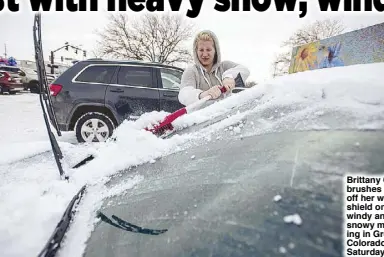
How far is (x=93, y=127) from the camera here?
5.24 m

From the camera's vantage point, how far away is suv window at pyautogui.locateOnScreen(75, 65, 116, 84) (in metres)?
5.20

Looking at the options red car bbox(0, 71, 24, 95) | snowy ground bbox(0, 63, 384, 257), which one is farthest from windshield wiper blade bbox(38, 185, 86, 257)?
red car bbox(0, 71, 24, 95)

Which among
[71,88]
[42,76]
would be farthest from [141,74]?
[42,76]

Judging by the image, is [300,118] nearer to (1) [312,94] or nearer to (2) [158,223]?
(1) [312,94]

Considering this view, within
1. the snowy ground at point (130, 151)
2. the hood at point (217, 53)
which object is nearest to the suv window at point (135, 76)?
the hood at point (217, 53)

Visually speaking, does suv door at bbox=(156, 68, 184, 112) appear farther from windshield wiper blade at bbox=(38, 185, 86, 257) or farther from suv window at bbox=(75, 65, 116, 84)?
windshield wiper blade at bbox=(38, 185, 86, 257)

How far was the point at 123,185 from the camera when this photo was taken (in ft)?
3.83

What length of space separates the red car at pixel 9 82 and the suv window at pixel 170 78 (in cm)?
1546

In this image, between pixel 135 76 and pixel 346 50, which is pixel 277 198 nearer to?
pixel 135 76

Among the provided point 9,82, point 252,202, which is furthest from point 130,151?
point 9,82

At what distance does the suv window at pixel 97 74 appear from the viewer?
5195 millimetres

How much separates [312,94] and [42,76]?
4.59 ft

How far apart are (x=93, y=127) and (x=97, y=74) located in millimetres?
1072

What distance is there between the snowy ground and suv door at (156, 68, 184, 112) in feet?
10.8
